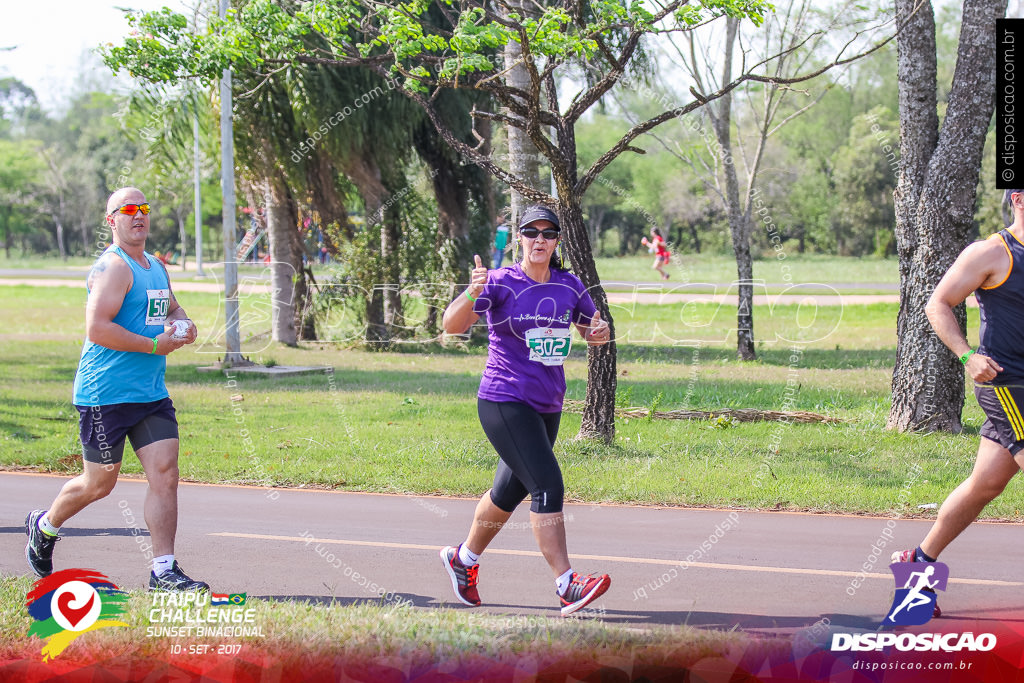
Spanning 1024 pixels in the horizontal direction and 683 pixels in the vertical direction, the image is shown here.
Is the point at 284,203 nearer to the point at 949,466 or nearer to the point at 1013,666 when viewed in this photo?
the point at 949,466

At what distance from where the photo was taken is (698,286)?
31.4m

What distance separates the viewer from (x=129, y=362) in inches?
203

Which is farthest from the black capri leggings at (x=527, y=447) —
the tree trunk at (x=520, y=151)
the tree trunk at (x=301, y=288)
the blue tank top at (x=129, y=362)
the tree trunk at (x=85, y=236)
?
the tree trunk at (x=85, y=236)

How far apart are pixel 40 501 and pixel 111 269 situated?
11.9 feet

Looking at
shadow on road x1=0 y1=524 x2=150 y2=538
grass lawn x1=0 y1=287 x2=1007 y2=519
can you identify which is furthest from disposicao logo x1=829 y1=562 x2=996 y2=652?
shadow on road x1=0 y1=524 x2=150 y2=538

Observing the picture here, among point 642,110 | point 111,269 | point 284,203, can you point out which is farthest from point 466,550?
point 642,110

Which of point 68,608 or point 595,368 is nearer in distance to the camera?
point 68,608

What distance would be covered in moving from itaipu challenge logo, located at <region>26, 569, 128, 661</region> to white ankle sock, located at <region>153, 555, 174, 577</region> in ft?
0.60

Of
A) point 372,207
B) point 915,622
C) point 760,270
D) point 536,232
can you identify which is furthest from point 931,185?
point 760,270

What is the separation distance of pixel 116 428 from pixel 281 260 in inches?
588

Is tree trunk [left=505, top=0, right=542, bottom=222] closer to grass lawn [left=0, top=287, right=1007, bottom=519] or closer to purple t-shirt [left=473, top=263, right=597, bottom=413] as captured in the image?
grass lawn [left=0, top=287, right=1007, bottom=519]

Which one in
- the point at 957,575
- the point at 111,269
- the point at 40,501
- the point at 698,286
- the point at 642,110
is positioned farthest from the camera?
the point at 642,110

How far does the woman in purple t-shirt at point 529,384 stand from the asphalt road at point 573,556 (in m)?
0.32

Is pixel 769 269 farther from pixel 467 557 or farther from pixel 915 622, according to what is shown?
pixel 467 557
